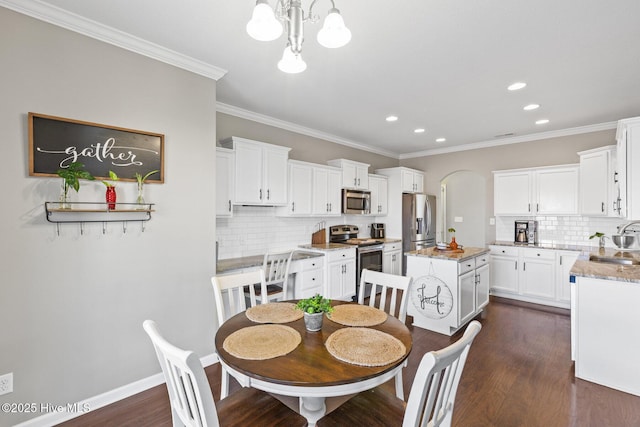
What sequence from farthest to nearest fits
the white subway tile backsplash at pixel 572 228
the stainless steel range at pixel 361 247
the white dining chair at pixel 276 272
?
the stainless steel range at pixel 361 247 → the white subway tile backsplash at pixel 572 228 → the white dining chair at pixel 276 272

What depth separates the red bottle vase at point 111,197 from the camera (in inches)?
83.0

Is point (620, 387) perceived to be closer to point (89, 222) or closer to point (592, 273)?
point (592, 273)

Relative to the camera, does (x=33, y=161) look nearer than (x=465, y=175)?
Yes

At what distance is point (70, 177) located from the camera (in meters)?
1.94

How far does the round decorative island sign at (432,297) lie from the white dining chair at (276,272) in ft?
5.35

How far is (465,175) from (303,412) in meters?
6.71

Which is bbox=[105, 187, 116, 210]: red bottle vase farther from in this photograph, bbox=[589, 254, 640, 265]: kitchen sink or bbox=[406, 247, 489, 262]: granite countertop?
bbox=[589, 254, 640, 265]: kitchen sink

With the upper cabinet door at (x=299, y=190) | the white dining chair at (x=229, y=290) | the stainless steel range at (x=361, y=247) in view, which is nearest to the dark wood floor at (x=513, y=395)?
the white dining chair at (x=229, y=290)

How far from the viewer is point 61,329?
1.99 meters

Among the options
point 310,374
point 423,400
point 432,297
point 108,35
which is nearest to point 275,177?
point 108,35

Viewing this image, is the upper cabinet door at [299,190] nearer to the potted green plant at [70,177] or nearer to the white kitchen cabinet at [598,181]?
the potted green plant at [70,177]

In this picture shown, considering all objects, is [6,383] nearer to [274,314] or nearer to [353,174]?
[274,314]

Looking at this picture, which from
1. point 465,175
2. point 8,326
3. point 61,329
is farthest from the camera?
point 465,175

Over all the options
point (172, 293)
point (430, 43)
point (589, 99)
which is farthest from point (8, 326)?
point (589, 99)
